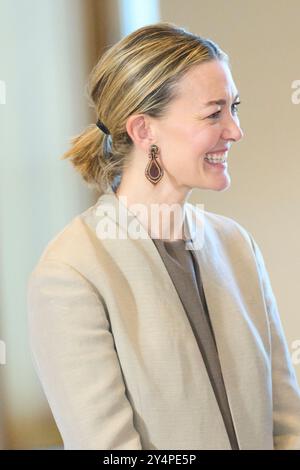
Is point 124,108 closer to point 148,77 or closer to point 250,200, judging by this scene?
point 148,77

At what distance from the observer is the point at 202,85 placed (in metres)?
1.33

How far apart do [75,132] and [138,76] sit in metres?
1.09

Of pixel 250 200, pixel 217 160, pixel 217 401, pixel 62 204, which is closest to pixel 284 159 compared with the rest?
pixel 250 200

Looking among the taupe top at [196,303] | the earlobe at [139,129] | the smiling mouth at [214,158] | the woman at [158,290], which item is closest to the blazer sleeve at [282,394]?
the woman at [158,290]

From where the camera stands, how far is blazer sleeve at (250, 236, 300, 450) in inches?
55.4

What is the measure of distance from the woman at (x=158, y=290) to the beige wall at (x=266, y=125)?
2.49 ft

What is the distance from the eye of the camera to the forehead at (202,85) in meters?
1.33

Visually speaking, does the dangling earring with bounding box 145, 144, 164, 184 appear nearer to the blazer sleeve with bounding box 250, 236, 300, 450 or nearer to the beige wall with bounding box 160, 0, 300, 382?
the blazer sleeve with bounding box 250, 236, 300, 450

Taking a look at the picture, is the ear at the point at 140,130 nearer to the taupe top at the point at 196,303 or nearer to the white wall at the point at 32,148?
the taupe top at the point at 196,303

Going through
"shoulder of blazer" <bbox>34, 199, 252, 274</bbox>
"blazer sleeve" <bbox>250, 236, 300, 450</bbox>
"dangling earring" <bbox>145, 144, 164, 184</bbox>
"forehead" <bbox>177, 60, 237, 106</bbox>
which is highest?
"forehead" <bbox>177, 60, 237, 106</bbox>

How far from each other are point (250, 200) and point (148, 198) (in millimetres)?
935

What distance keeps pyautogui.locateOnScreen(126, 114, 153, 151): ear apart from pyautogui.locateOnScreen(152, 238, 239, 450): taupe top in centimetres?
18

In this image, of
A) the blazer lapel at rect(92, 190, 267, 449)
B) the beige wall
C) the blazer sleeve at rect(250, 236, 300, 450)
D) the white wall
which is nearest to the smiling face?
the blazer lapel at rect(92, 190, 267, 449)

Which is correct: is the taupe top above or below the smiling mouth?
below
